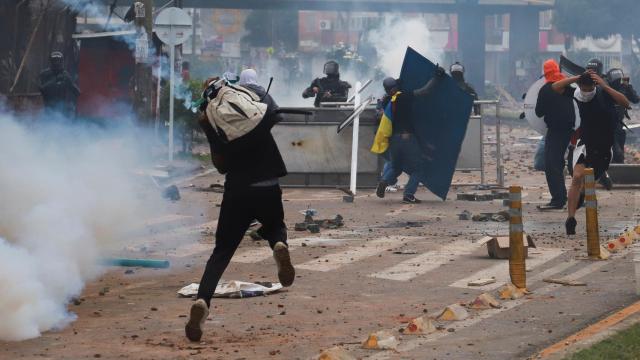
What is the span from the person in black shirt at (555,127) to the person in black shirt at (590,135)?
2.67 m

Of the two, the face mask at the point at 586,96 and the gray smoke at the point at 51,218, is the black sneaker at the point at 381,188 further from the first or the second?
the gray smoke at the point at 51,218

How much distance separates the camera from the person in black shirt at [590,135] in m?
15.0

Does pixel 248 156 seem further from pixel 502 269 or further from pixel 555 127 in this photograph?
pixel 555 127

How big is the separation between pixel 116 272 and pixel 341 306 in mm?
2643

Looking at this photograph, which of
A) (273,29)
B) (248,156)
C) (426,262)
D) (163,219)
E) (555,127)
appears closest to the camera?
(248,156)

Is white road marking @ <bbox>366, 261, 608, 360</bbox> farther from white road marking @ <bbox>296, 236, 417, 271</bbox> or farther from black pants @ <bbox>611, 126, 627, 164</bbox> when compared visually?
black pants @ <bbox>611, 126, 627, 164</bbox>

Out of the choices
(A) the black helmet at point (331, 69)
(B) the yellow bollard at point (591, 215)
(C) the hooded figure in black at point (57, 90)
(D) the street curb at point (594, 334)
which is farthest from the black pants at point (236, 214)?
(A) the black helmet at point (331, 69)

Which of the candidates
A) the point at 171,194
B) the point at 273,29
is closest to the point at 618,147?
the point at 171,194

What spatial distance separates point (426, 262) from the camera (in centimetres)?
1306

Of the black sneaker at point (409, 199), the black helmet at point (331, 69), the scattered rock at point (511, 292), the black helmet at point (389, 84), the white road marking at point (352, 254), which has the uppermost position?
the black helmet at point (331, 69)

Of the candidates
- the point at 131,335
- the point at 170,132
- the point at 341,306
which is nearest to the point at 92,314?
the point at 131,335

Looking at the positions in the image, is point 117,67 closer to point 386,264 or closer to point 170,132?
point 170,132

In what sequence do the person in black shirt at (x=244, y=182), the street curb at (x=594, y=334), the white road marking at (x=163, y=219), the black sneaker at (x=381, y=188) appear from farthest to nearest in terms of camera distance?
the black sneaker at (x=381, y=188) → the white road marking at (x=163, y=219) → the person in black shirt at (x=244, y=182) → the street curb at (x=594, y=334)

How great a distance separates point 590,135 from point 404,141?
5041 mm
